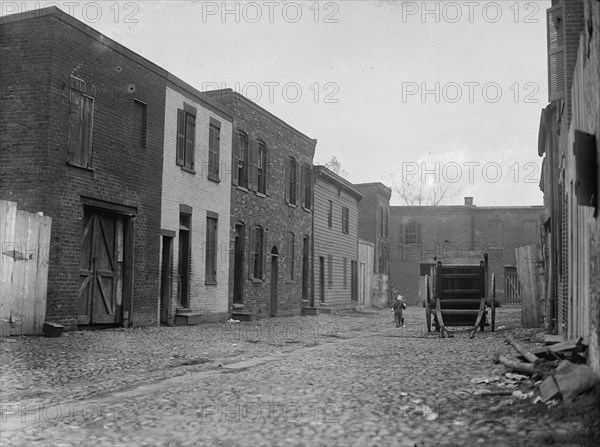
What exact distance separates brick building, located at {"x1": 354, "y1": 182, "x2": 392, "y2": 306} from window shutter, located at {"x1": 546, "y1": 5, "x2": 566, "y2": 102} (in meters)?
29.7

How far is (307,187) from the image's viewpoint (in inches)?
1217

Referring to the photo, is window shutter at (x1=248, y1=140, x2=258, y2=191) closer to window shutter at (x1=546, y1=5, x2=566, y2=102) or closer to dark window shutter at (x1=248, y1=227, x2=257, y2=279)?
dark window shutter at (x1=248, y1=227, x2=257, y2=279)

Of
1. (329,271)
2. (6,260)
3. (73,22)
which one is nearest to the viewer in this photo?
(6,260)

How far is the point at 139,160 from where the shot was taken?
17969 mm

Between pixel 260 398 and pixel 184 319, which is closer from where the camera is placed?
pixel 260 398

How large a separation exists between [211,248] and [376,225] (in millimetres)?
25135

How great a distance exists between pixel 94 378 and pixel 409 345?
6940 mm

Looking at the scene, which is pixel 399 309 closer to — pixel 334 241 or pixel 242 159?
pixel 242 159

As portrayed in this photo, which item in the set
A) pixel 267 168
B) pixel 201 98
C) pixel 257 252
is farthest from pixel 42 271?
pixel 267 168

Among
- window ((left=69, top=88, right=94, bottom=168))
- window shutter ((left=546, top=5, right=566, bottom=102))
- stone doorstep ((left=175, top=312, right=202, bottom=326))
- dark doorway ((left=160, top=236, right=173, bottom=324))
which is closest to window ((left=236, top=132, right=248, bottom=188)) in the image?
dark doorway ((left=160, top=236, right=173, bottom=324))

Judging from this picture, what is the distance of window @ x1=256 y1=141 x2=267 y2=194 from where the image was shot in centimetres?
2578

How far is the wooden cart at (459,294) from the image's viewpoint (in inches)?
688

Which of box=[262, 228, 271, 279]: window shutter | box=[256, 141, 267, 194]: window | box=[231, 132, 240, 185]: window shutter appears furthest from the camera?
box=[256, 141, 267, 194]: window

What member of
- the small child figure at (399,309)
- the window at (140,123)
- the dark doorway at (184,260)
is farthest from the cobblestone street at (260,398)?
the small child figure at (399,309)
